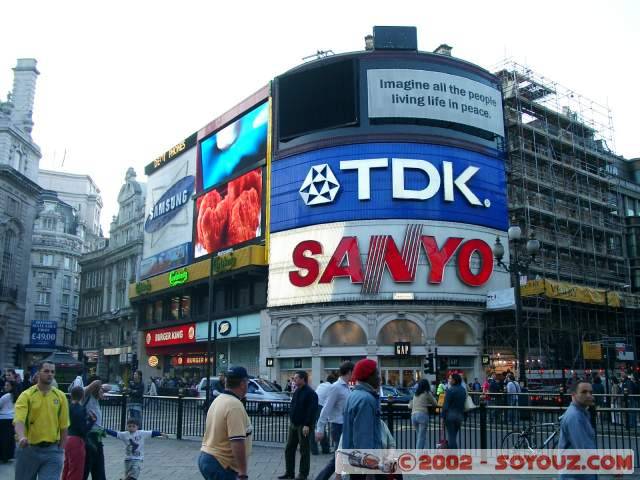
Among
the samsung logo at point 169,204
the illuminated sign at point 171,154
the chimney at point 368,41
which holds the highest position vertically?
the chimney at point 368,41

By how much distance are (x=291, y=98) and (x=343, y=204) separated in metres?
9.51

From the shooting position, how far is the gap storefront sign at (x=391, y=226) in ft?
138

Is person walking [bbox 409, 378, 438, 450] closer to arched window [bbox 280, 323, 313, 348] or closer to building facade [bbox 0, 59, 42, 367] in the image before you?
arched window [bbox 280, 323, 313, 348]

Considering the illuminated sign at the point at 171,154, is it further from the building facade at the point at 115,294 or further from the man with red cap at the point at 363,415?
the man with red cap at the point at 363,415

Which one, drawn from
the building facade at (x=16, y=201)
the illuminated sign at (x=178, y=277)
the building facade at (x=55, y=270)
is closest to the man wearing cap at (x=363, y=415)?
the illuminated sign at (x=178, y=277)

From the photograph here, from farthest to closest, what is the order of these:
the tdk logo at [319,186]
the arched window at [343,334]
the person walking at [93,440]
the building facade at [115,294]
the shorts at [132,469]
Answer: the building facade at [115,294] → the tdk logo at [319,186] → the arched window at [343,334] → the shorts at [132,469] → the person walking at [93,440]

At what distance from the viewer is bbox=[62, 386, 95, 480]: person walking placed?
9.30 m

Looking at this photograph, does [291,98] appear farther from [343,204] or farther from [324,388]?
[324,388]

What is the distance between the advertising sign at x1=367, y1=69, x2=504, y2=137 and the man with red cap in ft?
126

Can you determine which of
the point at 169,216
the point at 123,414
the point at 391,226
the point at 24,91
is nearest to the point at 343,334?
the point at 391,226

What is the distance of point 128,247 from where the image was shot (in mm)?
70625

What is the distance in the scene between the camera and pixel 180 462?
1401 cm

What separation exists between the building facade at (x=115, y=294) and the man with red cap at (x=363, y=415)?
6193cm

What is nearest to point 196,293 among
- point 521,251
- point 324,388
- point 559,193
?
point 521,251
